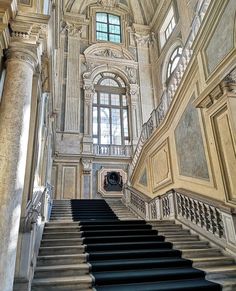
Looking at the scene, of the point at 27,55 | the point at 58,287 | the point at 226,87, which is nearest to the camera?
the point at 58,287

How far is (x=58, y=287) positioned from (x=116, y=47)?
47.4ft

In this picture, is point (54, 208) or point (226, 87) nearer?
point (226, 87)

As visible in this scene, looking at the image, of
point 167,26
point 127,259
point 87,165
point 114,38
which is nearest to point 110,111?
point 87,165

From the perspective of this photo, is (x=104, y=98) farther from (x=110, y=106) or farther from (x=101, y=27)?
(x=101, y=27)

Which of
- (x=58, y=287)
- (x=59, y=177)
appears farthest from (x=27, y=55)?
(x=59, y=177)

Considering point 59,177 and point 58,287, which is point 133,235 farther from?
point 59,177

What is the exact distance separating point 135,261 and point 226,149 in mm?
2571

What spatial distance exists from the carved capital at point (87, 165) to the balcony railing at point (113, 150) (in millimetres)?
600

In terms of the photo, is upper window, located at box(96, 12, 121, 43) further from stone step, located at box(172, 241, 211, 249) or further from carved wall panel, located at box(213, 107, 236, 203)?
stone step, located at box(172, 241, 211, 249)

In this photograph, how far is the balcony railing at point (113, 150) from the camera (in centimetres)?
1272

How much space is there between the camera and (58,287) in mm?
3148

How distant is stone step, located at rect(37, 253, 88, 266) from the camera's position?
3.76 metres

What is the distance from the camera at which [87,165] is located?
1218 centimetres

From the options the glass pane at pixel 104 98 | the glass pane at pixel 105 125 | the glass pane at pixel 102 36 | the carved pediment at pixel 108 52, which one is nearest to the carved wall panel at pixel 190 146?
the glass pane at pixel 105 125
